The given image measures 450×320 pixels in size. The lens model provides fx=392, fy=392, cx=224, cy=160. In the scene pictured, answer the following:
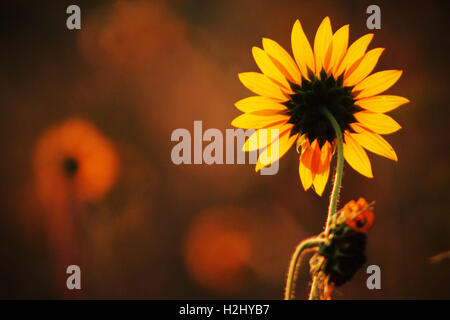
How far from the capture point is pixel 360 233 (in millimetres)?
572

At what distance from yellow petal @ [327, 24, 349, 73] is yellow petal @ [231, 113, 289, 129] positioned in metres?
0.17

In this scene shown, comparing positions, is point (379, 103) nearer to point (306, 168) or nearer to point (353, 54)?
point (353, 54)

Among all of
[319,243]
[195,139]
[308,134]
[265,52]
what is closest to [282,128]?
[308,134]

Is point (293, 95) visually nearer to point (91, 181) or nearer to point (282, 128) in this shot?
point (282, 128)

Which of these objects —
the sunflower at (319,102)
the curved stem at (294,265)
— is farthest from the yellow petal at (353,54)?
the curved stem at (294,265)

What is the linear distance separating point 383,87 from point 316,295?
23.2 inches

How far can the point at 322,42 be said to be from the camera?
98 centimetres

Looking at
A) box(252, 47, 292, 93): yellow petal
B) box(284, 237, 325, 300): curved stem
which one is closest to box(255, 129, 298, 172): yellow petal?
box(252, 47, 292, 93): yellow petal

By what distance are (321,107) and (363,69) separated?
139 mm

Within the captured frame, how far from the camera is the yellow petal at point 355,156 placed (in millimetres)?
974

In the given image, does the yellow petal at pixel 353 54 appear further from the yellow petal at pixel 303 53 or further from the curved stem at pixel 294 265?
the curved stem at pixel 294 265

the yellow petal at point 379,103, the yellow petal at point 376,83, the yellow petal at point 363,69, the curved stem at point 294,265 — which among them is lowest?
the curved stem at point 294,265

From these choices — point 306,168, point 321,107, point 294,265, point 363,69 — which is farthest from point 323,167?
point 294,265

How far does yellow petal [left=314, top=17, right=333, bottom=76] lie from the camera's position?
96 cm
